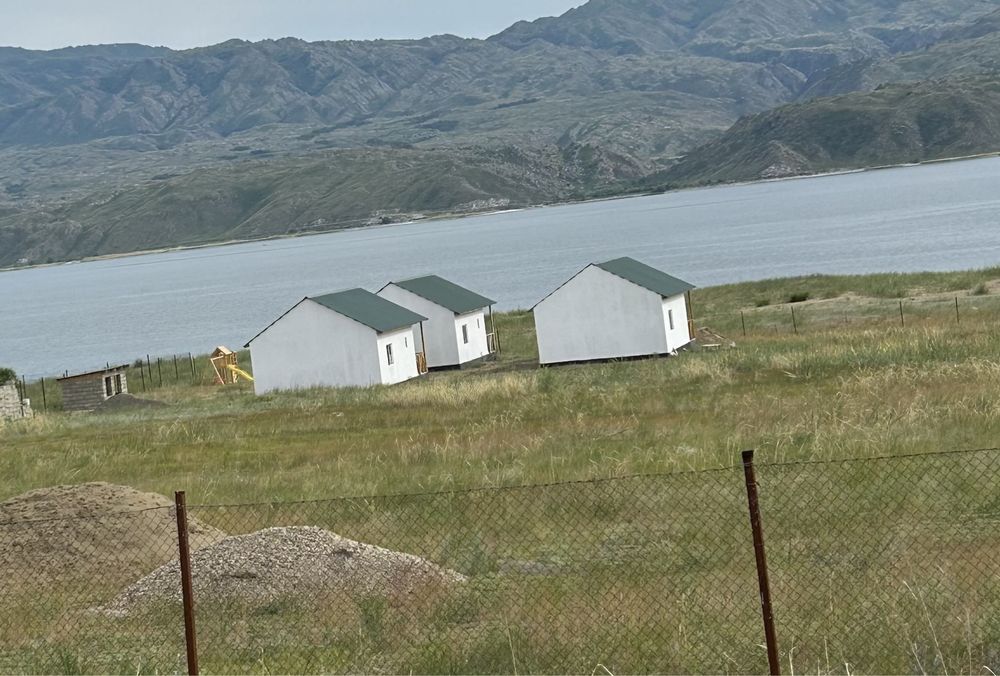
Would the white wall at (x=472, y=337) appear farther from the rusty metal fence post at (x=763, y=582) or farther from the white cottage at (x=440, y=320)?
the rusty metal fence post at (x=763, y=582)

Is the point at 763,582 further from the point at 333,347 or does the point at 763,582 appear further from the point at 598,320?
the point at 598,320

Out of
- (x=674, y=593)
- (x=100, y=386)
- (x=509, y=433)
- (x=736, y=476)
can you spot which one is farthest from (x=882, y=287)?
(x=674, y=593)

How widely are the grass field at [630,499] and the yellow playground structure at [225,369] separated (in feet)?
60.1

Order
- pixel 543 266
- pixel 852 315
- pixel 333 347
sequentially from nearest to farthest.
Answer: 1. pixel 333 347
2. pixel 852 315
3. pixel 543 266

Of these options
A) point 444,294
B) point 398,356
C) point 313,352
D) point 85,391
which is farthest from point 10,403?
point 444,294

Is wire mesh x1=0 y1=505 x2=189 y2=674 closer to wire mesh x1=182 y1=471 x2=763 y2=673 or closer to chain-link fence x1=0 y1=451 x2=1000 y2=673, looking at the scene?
chain-link fence x1=0 y1=451 x2=1000 y2=673

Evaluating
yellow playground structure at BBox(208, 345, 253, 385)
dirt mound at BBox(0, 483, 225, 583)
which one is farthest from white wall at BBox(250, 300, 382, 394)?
dirt mound at BBox(0, 483, 225, 583)

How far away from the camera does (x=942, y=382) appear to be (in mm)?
31016

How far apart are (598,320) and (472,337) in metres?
7.79

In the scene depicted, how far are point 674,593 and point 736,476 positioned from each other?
716 centimetres

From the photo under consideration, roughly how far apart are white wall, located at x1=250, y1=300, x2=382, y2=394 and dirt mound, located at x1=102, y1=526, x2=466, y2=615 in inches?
1451

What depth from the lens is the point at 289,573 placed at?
49.4ft

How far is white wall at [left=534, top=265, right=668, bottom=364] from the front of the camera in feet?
177

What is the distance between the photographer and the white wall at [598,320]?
5381 centimetres
